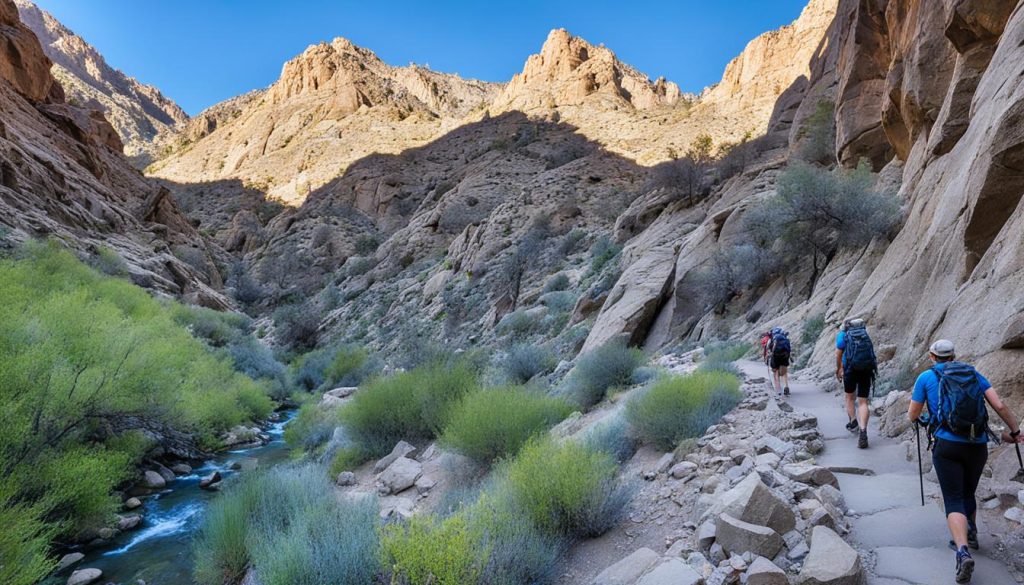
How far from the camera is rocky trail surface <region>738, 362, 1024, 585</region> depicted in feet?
9.46

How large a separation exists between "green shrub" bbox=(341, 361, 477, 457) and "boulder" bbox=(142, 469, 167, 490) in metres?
3.91

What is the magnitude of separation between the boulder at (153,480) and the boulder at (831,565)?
11.8 m

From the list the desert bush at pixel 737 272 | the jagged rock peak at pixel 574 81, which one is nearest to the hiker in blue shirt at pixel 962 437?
the desert bush at pixel 737 272

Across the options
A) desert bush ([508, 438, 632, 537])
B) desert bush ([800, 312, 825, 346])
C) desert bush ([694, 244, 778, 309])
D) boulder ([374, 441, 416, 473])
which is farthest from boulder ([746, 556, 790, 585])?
desert bush ([694, 244, 778, 309])

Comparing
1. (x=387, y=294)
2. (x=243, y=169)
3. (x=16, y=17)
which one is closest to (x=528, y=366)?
(x=387, y=294)

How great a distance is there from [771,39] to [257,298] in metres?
50.1

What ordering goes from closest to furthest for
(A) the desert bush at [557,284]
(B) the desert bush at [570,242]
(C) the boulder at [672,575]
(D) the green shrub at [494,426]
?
(C) the boulder at [672,575] < (D) the green shrub at [494,426] < (A) the desert bush at [557,284] < (B) the desert bush at [570,242]

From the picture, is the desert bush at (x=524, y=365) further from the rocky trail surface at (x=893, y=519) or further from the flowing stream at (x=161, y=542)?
the rocky trail surface at (x=893, y=519)

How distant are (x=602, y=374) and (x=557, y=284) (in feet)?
40.4

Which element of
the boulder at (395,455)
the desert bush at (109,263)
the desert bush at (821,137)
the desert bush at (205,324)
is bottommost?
the boulder at (395,455)

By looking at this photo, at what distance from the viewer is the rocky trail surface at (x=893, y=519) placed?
2.88 meters

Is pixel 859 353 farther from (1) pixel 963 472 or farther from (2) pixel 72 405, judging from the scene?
(2) pixel 72 405

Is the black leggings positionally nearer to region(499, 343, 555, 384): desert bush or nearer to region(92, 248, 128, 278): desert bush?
region(499, 343, 555, 384): desert bush

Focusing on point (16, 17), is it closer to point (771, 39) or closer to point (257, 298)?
point (257, 298)
